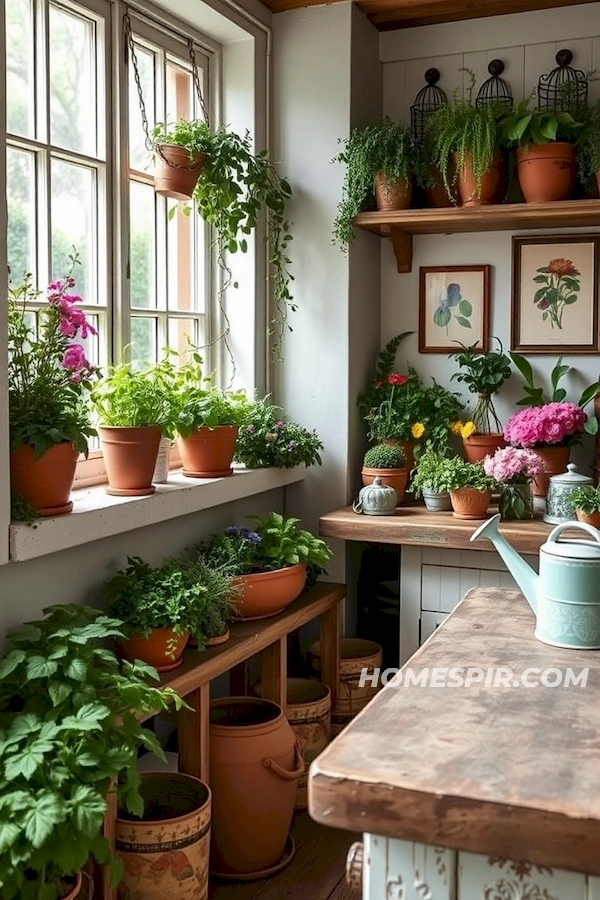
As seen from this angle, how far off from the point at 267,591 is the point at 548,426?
1155mm

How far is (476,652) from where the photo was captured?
2.04 meters

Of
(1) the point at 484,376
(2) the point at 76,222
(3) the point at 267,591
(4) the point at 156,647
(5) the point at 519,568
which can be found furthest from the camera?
(1) the point at 484,376

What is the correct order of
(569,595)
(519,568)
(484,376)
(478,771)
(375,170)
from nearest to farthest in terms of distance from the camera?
(478,771), (569,595), (519,568), (375,170), (484,376)

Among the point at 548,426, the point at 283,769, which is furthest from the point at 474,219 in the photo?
the point at 283,769

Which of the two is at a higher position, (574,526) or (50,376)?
(50,376)

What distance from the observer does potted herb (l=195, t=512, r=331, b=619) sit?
3.13m

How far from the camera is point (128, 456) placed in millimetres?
2848

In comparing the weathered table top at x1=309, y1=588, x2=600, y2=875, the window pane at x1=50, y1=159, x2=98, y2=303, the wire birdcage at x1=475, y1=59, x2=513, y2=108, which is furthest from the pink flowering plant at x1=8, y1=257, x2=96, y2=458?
the wire birdcage at x1=475, y1=59, x2=513, y2=108

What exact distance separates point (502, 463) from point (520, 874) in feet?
6.79

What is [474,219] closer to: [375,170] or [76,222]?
[375,170]

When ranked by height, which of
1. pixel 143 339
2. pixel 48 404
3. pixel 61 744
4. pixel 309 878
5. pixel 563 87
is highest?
pixel 563 87

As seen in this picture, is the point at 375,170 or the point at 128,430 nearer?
the point at 128,430

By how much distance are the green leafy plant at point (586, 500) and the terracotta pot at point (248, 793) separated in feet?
3.91

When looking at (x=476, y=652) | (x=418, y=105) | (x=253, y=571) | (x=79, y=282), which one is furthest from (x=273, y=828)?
(x=418, y=105)
